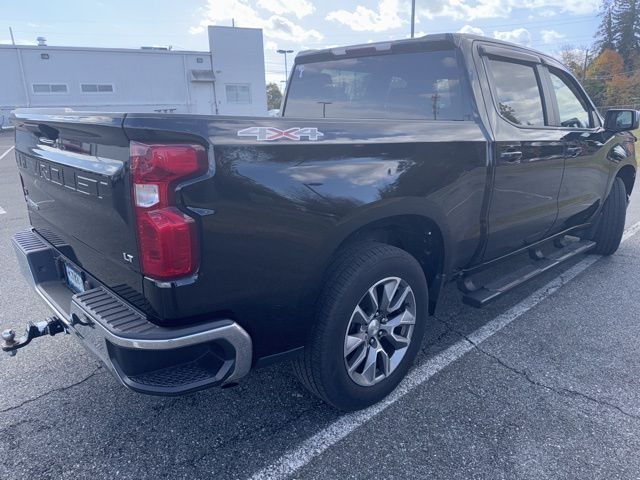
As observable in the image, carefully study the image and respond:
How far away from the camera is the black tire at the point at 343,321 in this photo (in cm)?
229

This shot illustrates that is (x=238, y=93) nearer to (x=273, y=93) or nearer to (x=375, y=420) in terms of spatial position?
(x=273, y=93)

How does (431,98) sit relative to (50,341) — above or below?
above

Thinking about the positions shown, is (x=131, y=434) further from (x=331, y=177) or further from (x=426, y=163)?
(x=426, y=163)

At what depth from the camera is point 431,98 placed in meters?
3.12

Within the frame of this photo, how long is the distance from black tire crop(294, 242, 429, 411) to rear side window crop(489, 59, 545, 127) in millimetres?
1423

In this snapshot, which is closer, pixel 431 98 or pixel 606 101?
pixel 431 98

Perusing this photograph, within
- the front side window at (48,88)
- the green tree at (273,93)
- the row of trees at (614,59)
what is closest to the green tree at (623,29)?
the row of trees at (614,59)

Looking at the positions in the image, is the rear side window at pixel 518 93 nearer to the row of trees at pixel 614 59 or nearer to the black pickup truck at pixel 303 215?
the black pickup truck at pixel 303 215

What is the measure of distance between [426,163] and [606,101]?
56.4 metres

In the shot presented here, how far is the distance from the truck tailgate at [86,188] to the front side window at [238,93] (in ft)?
105

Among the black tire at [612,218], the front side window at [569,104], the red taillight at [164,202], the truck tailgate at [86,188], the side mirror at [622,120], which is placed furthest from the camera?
the black tire at [612,218]

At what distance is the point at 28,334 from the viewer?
246 cm

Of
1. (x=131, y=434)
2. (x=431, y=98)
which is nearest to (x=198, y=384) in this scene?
(x=131, y=434)

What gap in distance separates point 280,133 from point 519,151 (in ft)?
6.32
